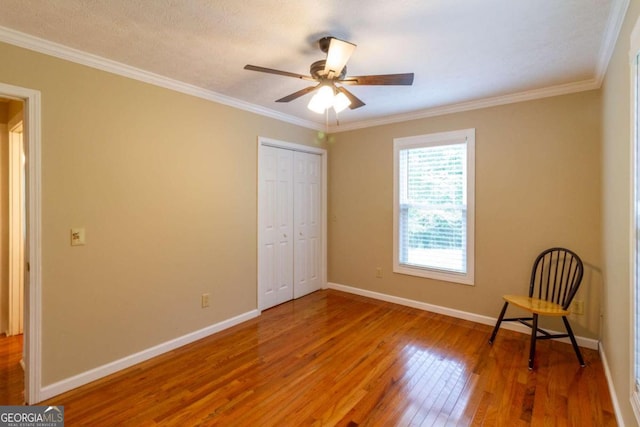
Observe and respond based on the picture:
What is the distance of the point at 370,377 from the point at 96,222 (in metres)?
2.37

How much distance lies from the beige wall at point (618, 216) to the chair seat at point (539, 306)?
0.94 feet

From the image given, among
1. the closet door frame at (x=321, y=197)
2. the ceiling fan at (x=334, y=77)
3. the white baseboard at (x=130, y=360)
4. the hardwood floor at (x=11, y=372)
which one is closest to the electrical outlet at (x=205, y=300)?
the white baseboard at (x=130, y=360)

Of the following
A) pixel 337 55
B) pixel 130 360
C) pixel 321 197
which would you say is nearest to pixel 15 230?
pixel 130 360

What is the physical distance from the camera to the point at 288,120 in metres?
3.90

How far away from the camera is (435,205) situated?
12.0 ft

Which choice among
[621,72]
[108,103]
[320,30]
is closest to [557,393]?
[621,72]

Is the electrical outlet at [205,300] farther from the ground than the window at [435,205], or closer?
closer

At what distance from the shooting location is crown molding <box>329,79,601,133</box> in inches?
108

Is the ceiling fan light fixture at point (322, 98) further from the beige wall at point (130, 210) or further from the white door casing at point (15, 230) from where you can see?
the white door casing at point (15, 230)

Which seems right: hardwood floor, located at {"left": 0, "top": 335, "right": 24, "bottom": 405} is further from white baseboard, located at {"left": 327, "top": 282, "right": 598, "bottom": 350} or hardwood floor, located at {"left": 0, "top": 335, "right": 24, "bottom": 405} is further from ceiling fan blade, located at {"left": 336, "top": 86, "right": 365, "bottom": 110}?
white baseboard, located at {"left": 327, "top": 282, "right": 598, "bottom": 350}

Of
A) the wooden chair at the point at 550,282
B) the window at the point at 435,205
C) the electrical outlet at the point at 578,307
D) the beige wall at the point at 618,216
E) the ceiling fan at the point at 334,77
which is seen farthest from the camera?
the window at the point at 435,205

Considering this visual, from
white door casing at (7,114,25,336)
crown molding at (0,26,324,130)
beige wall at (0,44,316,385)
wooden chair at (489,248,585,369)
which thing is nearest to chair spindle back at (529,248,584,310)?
wooden chair at (489,248,585,369)

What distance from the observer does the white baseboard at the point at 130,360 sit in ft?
6.97

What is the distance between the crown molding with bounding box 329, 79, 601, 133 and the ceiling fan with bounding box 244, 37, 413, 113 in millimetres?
1631
